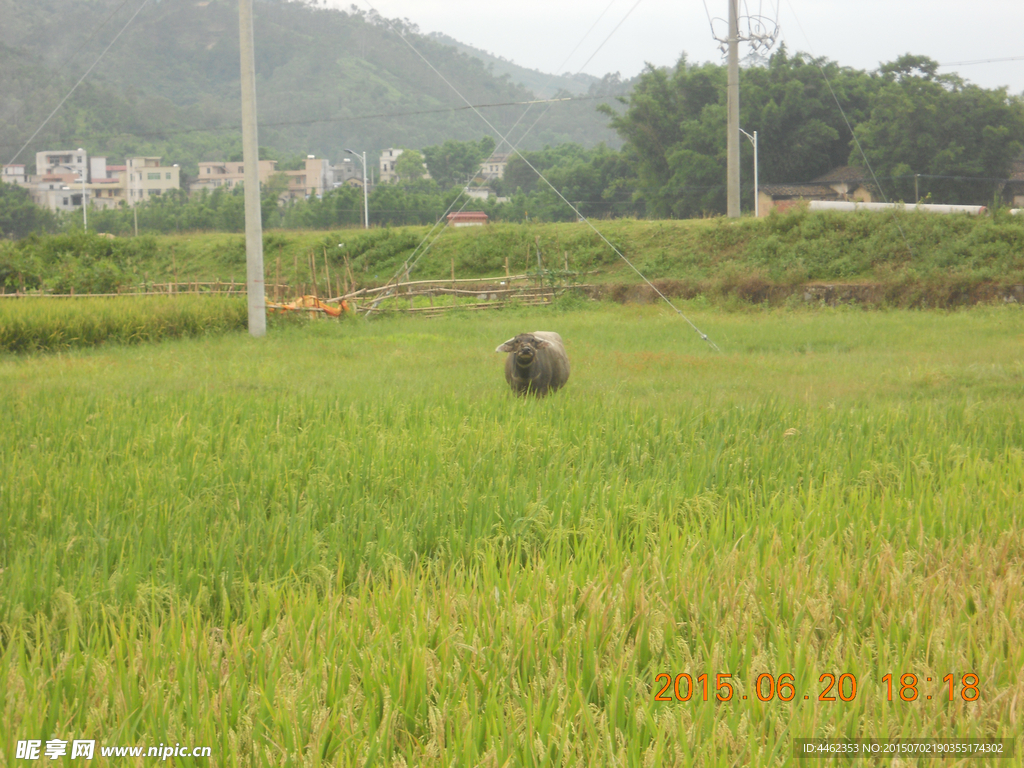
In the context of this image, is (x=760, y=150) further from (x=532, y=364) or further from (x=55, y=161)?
(x=55, y=161)

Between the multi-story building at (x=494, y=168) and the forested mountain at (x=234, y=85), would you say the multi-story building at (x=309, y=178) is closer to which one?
the forested mountain at (x=234, y=85)

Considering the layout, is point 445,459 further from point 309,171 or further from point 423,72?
point 423,72

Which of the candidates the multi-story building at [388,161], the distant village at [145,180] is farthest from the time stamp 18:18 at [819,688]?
the multi-story building at [388,161]

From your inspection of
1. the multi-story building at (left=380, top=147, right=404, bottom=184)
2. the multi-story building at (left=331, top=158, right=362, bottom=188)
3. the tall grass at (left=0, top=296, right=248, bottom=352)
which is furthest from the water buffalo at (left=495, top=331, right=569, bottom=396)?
the multi-story building at (left=380, top=147, right=404, bottom=184)

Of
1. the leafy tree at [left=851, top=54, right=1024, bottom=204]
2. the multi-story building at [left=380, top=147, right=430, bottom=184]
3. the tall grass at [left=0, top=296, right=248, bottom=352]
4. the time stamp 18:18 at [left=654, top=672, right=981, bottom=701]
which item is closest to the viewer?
the time stamp 18:18 at [left=654, top=672, right=981, bottom=701]

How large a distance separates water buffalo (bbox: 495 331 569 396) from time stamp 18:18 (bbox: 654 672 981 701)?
5.65 m

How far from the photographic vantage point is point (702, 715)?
1.92 metres

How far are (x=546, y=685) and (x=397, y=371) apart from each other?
7.99 meters

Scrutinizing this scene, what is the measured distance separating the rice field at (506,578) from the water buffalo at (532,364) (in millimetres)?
927

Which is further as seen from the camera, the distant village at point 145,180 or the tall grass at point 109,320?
the distant village at point 145,180

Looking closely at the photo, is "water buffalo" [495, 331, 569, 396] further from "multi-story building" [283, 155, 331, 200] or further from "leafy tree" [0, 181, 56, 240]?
"multi-story building" [283, 155, 331, 200]

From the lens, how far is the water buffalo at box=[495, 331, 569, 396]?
7.77 metres

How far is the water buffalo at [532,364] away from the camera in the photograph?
7.77 meters

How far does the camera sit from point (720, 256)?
20.4m
